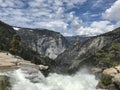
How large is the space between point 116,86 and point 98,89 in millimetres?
5785

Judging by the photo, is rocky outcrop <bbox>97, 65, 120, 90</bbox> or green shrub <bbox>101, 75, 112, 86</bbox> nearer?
rocky outcrop <bbox>97, 65, 120, 90</bbox>

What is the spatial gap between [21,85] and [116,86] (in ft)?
109

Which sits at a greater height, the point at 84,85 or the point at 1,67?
the point at 1,67

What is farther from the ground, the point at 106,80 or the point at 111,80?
the point at 111,80

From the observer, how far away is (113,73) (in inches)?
4107

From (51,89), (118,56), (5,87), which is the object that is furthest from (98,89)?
(118,56)

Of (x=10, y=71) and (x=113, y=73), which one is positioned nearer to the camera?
(x=10, y=71)

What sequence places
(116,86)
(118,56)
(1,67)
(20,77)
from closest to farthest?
1. (20,77)
2. (1,67)
3. (116,86)
4. (118,56)

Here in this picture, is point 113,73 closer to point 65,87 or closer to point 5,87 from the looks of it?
point 65,87

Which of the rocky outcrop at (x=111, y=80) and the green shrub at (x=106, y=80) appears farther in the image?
the green shrub at (x=106, y=80)

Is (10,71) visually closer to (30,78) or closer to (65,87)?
(30,78)

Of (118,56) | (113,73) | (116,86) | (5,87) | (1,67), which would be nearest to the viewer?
(5,87)

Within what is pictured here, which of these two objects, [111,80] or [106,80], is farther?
[106,80]

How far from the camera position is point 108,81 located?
331 ft
